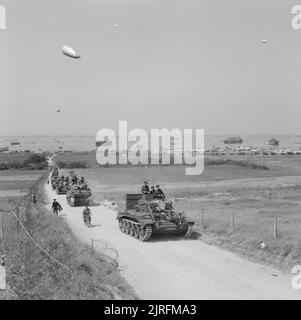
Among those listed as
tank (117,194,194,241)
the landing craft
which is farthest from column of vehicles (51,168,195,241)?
the landing craft

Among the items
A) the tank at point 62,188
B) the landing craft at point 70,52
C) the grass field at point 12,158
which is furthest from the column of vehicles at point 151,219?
the grass field at point 12,158

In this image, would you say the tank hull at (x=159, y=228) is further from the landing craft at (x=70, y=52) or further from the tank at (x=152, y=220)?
the landing craft at (x=70, y=52)

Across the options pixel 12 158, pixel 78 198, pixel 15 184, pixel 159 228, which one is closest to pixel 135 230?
pixel 159 228

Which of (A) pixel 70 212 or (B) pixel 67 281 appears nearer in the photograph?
(B) pixel 67 281

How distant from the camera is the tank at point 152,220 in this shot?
72.6 feet

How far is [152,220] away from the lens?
2250cm

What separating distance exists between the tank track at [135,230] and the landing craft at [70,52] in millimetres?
8495

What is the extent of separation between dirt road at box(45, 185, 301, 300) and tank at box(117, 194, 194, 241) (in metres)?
0.47

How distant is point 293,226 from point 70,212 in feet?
52.4
